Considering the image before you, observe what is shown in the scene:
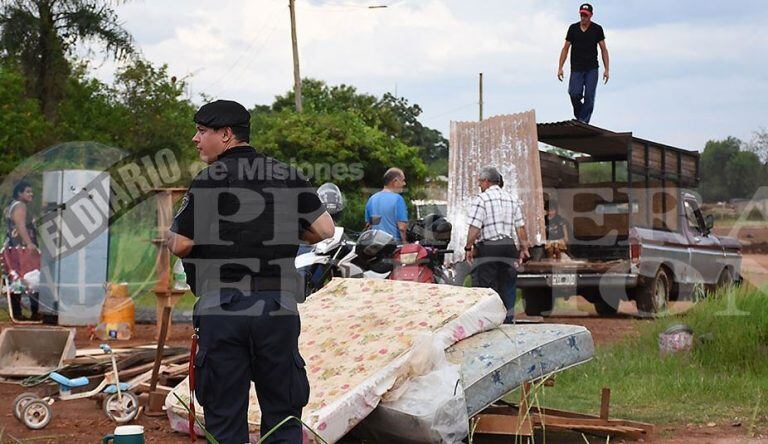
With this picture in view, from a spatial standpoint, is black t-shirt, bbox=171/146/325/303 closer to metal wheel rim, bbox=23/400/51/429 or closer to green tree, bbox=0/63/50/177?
metal wheel rim, bbox=23/400/51/429

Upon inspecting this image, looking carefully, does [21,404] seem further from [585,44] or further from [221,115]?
[585,44]

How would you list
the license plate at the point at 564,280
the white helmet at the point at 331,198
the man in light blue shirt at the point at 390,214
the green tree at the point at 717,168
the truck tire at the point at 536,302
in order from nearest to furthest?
the white helmet at the point at 331,198, the man in light blue shirt at the point at 390,214, the license plate at the point at 564,280, the truck tire at the point at 536,302, the green tree at the point at 717,168

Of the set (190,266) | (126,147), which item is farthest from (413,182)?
(190,266)

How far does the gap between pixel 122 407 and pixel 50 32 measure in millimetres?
19659

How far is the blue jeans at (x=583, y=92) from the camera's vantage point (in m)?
15.3

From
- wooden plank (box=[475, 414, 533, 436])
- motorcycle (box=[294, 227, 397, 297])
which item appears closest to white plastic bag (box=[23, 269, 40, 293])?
motorcycle (box=[294, 227, 397, 297])

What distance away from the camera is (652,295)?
607 inches

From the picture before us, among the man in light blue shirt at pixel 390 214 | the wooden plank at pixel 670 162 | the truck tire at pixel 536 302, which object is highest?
the wooden plank at pixel 670 162

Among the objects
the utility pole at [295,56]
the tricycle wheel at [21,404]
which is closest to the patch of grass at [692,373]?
the tricycle wheel at [21,404]

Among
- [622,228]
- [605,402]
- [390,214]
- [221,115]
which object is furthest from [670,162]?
[221,115]

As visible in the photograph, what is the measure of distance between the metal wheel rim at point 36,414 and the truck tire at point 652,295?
9151 mm

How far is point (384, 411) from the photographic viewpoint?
6586 mm

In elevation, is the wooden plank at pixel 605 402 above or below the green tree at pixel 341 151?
below

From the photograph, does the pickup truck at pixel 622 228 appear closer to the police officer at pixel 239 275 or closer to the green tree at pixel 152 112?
the police officer at pixel 239 275
